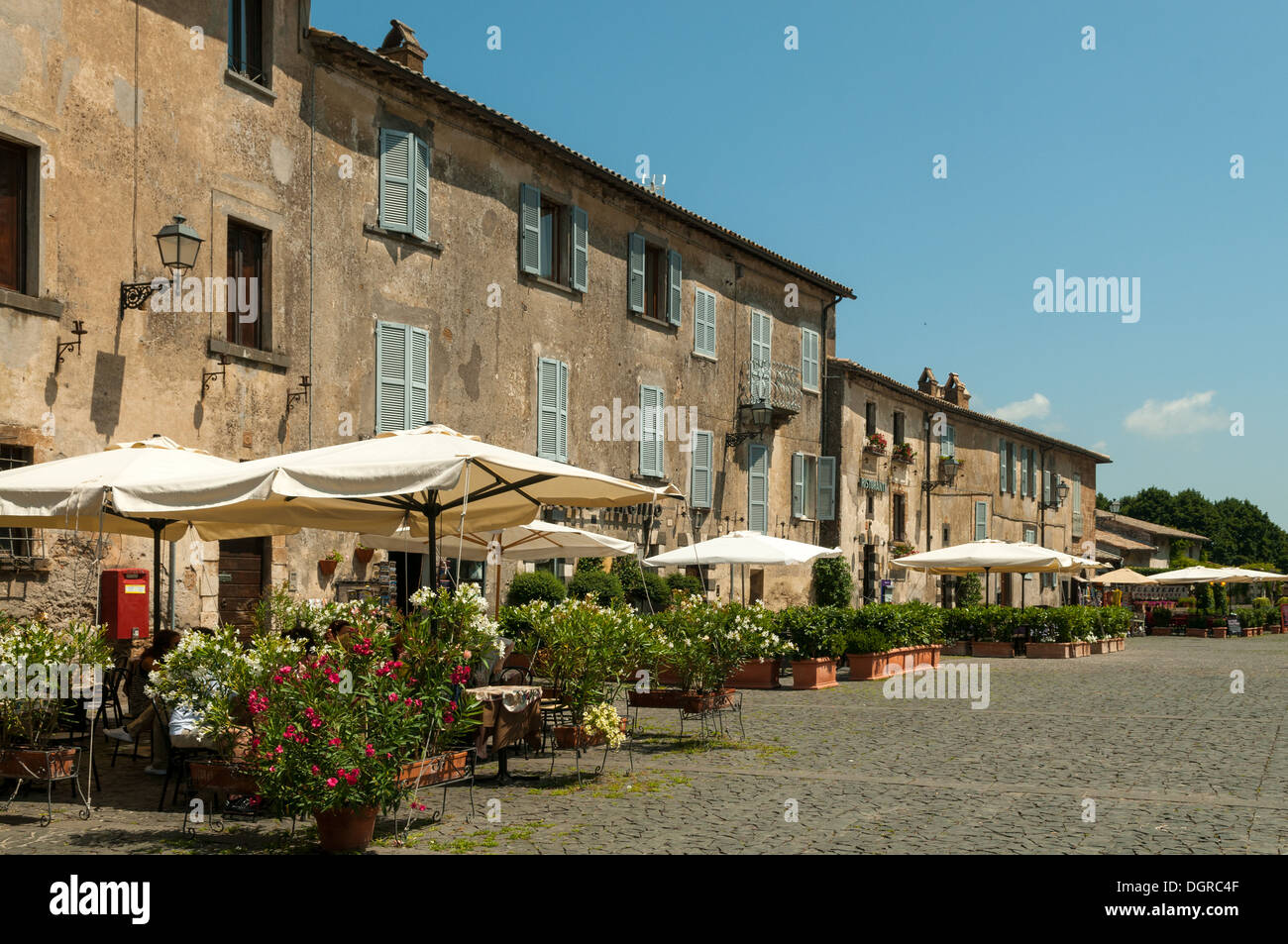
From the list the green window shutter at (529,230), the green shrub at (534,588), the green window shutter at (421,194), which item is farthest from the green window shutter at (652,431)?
the green window shutter at (421,194)

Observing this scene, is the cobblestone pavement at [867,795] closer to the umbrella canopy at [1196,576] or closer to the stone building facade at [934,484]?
the stone building facade at [934,484]

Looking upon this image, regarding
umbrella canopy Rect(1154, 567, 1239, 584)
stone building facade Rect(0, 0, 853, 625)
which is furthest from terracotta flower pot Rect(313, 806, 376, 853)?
umbrella canopy Rect(1154, 567, 1239, 584)

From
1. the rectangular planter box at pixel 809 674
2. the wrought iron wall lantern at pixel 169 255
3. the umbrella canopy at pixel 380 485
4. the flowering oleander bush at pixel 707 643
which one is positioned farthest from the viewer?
the rectangular planter box at pixel 809 674

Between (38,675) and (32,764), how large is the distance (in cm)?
60

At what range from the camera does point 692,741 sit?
430 inches

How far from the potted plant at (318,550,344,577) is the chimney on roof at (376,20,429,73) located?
7431 mm

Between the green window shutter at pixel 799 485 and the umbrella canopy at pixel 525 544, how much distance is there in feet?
43.5

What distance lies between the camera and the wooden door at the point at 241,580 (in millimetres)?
14781

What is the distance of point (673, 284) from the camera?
2380 cm

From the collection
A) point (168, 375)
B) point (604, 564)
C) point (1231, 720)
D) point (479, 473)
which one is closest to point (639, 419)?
point (604, 564)

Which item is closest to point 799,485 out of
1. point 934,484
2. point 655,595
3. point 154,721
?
point 655,595

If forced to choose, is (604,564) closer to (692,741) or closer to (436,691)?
(692,741)

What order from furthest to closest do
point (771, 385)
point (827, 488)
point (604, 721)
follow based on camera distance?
point (827, 488)
point (771, 385)
point (604, 721)

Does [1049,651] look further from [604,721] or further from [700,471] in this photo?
[604,721]
